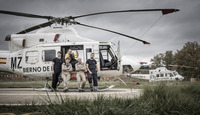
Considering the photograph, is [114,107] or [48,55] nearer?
[114,107]

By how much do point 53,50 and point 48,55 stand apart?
1.42 ft

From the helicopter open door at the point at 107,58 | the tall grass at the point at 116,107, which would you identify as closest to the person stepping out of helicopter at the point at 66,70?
the helicopter open door at the point at 107,58

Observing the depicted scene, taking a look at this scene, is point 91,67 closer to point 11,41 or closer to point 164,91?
point 164,91

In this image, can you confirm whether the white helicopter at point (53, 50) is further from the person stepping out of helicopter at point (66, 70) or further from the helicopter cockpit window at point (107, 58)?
the person stepping out of helicopter at point (66, 70)

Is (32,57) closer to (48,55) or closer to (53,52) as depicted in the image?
(48,55)

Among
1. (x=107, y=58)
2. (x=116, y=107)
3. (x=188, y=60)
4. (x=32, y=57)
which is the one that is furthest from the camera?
(x=188, y=60)

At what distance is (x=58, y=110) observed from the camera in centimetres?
223

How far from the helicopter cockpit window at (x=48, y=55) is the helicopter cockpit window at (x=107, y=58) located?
2827 mm

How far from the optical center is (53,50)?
31.8 feet

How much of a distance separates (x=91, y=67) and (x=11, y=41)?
6089 mm

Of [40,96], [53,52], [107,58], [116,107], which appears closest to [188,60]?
[107,58]

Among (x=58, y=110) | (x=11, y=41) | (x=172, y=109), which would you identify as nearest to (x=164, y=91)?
(x=172, y=109)

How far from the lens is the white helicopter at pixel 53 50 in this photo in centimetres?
955

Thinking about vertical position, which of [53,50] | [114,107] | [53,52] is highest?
[53,50]
